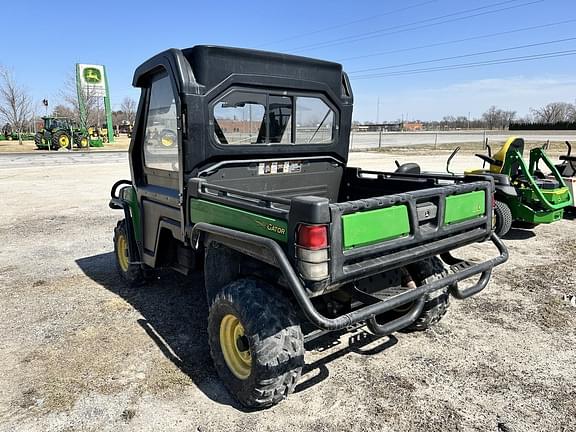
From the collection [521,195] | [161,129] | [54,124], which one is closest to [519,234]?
[521,195]

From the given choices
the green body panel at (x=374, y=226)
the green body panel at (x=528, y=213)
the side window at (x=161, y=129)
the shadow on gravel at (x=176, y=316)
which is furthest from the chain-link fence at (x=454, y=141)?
the green body panel at (x=374, y=226)

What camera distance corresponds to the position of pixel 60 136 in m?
31.4

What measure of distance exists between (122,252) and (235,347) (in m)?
2.49

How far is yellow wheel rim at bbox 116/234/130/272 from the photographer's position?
483cm

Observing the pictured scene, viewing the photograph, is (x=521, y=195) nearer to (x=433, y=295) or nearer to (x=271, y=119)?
(x=433, y=295)

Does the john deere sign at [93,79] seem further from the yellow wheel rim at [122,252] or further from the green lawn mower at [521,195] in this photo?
the green lawn mower at [521,195]

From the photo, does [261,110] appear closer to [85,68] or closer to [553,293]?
[553,293]

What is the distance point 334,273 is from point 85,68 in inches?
1626

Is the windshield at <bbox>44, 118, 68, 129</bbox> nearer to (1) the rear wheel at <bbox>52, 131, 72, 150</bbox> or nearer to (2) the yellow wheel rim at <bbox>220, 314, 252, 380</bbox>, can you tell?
(1) the rear wheel at <bbox>52, 131, 72, 150</bbox>

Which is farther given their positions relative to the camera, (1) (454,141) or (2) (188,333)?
(1) (454,141)

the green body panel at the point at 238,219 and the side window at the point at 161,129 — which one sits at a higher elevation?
the side window at the point at 161,129

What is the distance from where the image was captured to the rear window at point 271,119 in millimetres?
3499

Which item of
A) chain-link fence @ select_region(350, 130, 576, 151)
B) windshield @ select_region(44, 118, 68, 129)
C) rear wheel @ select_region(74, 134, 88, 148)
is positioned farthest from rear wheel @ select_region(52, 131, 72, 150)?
chain-link fence @ select_region(350, 130, 576, 151)

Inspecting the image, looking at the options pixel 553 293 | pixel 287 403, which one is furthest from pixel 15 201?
pixel 553 293
